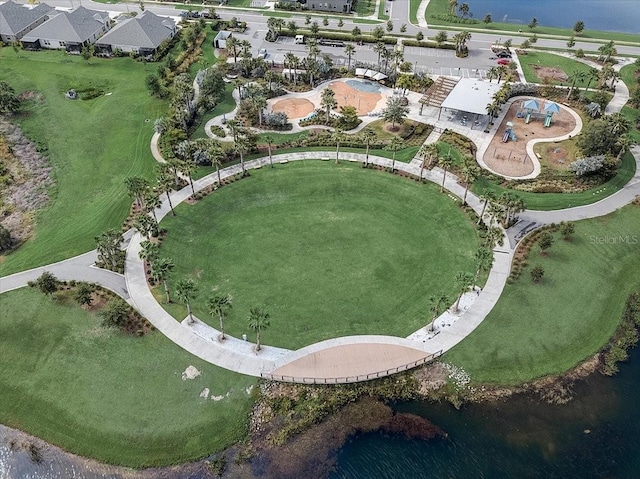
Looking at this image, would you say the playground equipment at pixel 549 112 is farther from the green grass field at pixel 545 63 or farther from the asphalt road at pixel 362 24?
the asphalt road at pixel 362 24

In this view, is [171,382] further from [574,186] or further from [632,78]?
[632,78]

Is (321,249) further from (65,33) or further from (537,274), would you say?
(65,33)

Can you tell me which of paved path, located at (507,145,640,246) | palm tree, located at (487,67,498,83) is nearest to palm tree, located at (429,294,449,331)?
paved path, located at (507,145,640,246)

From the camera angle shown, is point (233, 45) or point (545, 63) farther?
point (545, 63)

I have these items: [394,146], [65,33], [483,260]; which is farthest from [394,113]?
[65,33]

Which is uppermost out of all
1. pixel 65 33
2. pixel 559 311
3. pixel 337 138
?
pixel 65 33

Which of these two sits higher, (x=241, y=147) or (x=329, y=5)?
(x=329, y=5)

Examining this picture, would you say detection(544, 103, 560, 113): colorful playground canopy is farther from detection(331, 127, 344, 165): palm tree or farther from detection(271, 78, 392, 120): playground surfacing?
detection(331, 127, 344, 165): palm tree

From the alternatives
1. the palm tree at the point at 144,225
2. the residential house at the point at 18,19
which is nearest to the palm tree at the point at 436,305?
the palm tree at the point at 144,225
